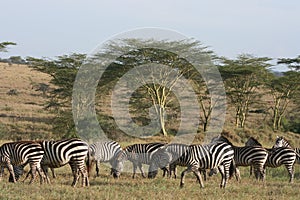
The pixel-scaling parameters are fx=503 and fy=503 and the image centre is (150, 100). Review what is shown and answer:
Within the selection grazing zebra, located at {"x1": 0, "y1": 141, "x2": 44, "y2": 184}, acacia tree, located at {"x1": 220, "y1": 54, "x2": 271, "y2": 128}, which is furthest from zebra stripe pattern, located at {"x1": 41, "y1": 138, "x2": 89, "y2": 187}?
acacia tree, located at {"x1": 220, "y1": 54, "x2": 271, "y2": 128}

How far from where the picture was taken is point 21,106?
144 ft

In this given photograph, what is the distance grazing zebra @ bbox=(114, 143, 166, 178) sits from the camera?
43.5ft

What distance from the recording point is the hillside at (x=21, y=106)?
108 feet

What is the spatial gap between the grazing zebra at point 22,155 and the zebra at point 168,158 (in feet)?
9.71

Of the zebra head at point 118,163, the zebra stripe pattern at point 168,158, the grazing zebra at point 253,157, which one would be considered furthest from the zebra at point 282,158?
the zebra head at point 118,163

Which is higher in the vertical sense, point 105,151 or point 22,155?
point 22,155

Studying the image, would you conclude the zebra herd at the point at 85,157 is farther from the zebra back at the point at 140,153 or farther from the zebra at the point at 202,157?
the zebra back at the point at 140,153

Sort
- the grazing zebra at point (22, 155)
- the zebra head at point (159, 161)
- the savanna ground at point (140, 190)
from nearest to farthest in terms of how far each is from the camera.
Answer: the savanna ground at point (140, 190), the grazing zebra at point (22, 155), the zebra head at point (159, 161)

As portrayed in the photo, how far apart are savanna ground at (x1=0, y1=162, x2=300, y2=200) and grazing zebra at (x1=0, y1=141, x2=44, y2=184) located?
1.18ft

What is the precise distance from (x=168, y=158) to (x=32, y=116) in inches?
1137

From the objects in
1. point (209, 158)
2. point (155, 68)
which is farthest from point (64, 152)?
point (155, 68)

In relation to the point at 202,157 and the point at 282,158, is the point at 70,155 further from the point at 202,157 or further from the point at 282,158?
the point at 282,158

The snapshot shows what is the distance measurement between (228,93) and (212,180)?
22.5 metres

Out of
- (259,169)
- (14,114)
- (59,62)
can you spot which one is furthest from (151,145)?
(14,114)
